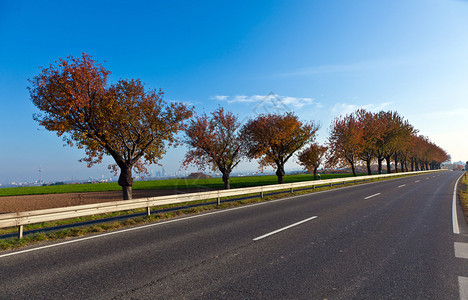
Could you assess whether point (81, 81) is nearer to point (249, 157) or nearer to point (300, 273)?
point (300, 273)

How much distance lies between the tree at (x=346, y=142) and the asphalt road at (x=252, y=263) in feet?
98.9

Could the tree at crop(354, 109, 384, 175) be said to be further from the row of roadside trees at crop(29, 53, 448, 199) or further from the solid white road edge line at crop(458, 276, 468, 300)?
the solid white road edge line at crop(458, 276, 468, 300)

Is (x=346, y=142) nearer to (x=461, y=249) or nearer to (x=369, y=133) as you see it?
(x=369, y=133)

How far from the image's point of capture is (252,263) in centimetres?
444

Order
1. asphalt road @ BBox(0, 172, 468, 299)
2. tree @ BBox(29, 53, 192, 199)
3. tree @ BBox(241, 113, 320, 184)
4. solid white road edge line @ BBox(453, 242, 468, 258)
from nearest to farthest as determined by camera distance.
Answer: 1. asphalt road @ BBox(0, 172, 468, 299)
2. solid white road edge line @ BBox(453, 242, 468, 258)
3. tree @ BBox(29, 53, 192, 199)
4. tree @ BBox(241, 113, 320, 184)

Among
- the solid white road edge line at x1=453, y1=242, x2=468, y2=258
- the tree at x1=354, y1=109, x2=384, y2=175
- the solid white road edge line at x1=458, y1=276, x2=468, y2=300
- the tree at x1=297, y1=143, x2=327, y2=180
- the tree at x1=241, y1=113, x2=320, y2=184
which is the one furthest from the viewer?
the tree at x1=297, y1=143, x2=327, y2=180

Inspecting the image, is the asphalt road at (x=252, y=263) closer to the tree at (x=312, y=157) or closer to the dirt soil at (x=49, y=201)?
the dirt soil at (x=49, y=201)

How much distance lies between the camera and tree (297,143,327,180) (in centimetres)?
4384

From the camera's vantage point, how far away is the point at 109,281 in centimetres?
379

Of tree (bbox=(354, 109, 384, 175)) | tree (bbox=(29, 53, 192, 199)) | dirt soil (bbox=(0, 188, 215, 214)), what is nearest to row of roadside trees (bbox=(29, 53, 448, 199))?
tree (bbox=(29, 53, 192, 199))

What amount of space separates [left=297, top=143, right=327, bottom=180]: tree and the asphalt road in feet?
122

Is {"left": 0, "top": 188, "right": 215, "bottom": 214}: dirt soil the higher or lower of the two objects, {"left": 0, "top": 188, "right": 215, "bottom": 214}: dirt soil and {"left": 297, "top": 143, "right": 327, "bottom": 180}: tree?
the lower

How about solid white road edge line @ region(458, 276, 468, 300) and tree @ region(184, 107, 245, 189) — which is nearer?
solid white road edge line @ region(458, 276, 468, 300)

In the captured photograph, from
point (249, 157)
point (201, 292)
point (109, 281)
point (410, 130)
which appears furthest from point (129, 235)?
point (410, 130)
